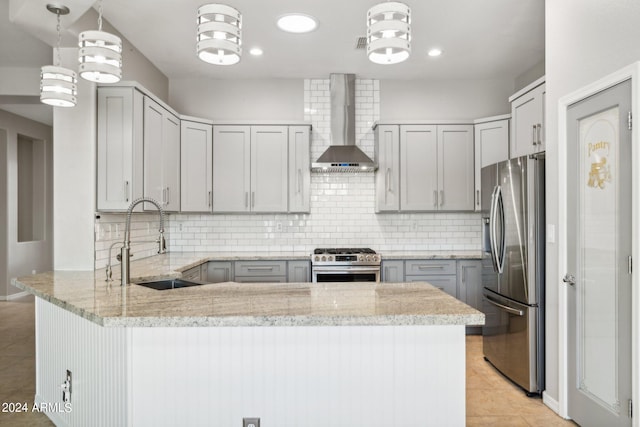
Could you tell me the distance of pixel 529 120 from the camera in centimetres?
359

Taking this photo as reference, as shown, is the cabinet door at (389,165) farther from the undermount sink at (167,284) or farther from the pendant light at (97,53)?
the pendant light at (97,53)

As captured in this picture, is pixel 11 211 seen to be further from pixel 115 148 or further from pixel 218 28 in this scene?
pixel 218 28

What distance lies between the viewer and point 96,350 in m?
2.08

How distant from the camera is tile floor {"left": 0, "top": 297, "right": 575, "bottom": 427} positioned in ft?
8.98

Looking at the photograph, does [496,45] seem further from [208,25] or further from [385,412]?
[385,412]

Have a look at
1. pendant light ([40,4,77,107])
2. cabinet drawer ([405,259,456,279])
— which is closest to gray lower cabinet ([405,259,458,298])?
cabinet drawer ([405,259,456,279])

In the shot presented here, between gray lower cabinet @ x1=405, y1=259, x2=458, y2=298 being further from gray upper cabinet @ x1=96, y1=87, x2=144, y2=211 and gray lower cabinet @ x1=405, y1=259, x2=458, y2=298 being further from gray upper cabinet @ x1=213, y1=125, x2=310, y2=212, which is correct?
gray upper cabinet @ x1=96, y1=87, x2=144, y2=211

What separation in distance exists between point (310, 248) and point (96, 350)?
3205 mm

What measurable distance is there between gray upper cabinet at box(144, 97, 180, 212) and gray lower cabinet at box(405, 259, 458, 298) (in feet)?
8.59

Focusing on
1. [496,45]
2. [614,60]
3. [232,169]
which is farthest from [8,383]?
[496,45]

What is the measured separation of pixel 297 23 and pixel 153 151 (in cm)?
175

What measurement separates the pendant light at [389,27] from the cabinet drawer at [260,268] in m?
3.05

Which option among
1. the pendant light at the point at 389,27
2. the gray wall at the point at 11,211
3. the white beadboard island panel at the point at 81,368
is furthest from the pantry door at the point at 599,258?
the gray wall at the point at 11,211

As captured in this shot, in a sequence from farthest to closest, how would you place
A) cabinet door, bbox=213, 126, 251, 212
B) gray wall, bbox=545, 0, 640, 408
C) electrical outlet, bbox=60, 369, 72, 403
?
1. cabinet door, bbox=213, 126, 251, 212
2. electrical outlet, bbox=60, 369, 72, 403
3. gray wall, bbox=545, 0, 640, 408
